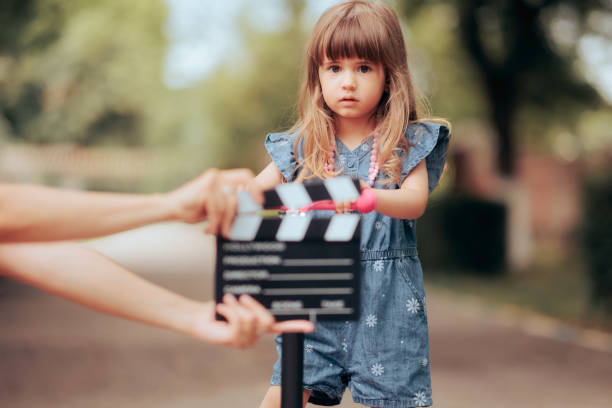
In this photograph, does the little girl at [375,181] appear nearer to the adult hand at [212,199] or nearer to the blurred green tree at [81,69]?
the adult hand at [212,199]

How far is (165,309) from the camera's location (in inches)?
71.5

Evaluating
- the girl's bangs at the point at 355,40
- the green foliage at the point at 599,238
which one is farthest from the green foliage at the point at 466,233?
the girl's bangs at the point at 355,40

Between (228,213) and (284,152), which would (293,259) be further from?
(284,152)

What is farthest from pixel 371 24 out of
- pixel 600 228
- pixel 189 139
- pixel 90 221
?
pixel 189 139

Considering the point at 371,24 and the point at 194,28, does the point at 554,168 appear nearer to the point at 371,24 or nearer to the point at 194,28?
the point at 194,28

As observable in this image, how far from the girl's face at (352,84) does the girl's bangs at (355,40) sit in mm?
23

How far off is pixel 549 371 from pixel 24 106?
1525 centimetres

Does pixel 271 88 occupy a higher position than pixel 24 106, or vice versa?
pixel 271 88

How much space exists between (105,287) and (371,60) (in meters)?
1.15

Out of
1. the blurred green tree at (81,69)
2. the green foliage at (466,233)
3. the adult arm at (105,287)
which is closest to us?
the adult arm at (105,287)

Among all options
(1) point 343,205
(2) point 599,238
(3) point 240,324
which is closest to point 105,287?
(3) point 240,324

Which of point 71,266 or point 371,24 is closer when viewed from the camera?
point 71,266

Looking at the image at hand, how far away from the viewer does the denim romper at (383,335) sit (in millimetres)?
2330

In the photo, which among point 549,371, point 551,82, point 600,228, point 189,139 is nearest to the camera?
point 549,371
